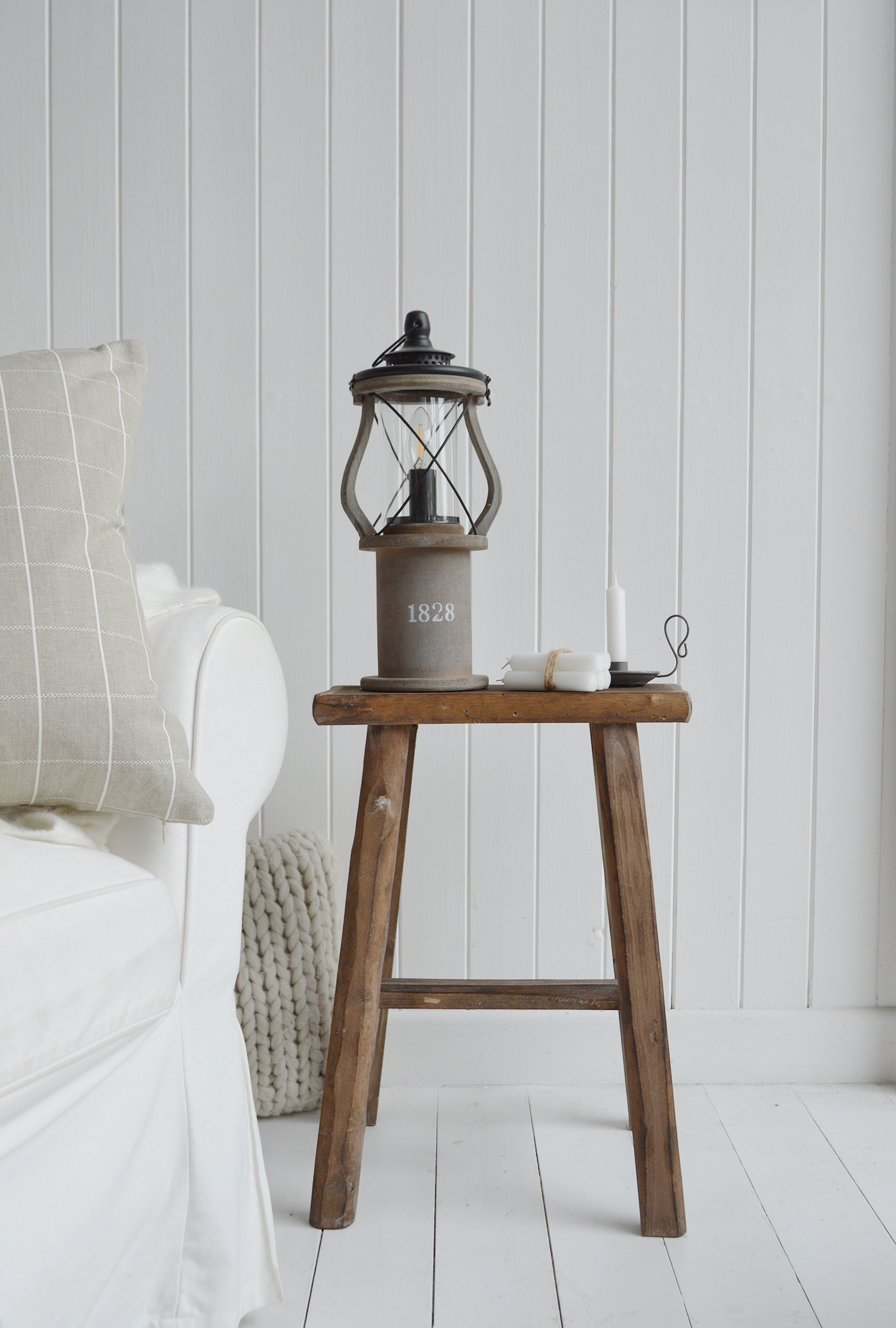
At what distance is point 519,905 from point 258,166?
3.85ft

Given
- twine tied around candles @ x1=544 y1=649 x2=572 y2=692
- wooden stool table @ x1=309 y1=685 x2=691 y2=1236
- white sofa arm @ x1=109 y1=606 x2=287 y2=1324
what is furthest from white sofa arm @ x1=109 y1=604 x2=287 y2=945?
twine tied around candles @ x1=544 y1=649 x2=572 y2=692

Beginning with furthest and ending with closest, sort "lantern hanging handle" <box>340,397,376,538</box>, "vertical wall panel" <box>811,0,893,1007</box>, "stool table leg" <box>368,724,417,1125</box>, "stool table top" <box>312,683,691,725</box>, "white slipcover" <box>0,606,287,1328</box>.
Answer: "vertical wall panel" <box>811,0,893,1007</box> < "stool table leg" <box>368,724,417,1125</box> < "lantern hanging handle" <box>340,397,376,538</box> < "stool table top" <box>312,683,691,725</box> < "white slipcover" <box>0,606,287,1328</box>

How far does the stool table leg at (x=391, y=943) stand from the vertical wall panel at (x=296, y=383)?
216 millimetres

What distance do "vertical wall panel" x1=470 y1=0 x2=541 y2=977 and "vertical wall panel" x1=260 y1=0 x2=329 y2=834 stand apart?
233 millimetres

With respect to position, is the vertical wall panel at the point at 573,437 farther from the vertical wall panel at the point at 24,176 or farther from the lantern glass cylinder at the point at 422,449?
the vertical wall panel at the point at 24,176

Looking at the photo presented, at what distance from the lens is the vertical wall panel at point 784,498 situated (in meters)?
1.49

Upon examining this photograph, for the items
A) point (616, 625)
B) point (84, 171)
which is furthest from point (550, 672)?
point (84, 171)

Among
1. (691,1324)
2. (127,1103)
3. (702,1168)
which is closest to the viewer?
(127,1103)

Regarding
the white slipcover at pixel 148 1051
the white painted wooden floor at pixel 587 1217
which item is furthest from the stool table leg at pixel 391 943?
the white slipcover at pixel 148 1051

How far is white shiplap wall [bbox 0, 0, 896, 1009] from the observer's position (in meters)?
1.50

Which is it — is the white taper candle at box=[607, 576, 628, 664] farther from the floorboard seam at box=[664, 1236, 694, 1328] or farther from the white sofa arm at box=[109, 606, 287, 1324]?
the floorboard seam at box=[664, 1236, 694, 1328]

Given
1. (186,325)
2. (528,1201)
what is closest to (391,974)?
(528,1201)

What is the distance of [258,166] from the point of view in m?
1.51

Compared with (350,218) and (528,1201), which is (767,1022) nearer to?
(528,1201)
